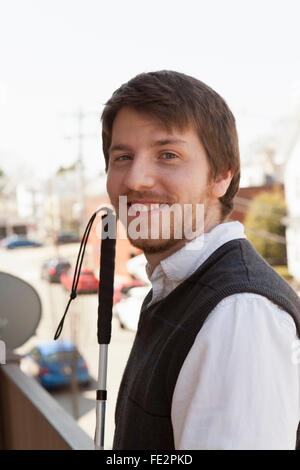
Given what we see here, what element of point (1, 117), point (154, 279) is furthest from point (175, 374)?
point (1, 117)

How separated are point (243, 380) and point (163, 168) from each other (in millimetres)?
359

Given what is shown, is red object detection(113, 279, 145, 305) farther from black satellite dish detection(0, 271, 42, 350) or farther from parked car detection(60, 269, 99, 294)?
black satellite dish detection(0, 271, 42, 350)

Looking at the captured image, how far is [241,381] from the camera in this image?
539 millimetres

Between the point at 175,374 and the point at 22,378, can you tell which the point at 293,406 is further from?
the point at 22,378

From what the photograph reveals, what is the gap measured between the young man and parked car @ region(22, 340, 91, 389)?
7.84m

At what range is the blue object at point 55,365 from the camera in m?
8.51

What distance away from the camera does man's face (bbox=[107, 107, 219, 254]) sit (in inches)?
30.9

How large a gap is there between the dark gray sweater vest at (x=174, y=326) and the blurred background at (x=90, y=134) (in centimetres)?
25

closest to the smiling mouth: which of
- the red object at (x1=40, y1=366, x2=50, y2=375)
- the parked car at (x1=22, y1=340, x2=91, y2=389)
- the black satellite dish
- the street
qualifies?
the black satellite dish

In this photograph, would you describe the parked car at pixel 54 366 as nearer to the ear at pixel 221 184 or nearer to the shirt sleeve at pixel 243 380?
the ear at pixel 221 184

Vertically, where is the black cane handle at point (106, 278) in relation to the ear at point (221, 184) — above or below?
below

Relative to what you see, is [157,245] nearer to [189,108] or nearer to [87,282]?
[189,108]

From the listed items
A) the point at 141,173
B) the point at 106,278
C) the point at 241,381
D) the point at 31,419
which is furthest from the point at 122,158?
the point at 31,419

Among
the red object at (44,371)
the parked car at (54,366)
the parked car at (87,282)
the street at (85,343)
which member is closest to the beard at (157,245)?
the parked car at (87,282)
